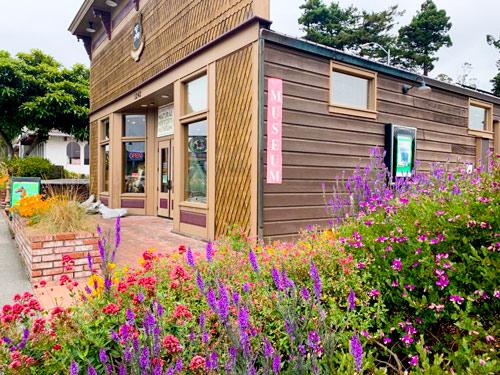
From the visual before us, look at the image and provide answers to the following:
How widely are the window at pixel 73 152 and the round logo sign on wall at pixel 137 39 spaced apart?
23.3 metres

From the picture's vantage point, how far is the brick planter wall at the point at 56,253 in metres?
4.74

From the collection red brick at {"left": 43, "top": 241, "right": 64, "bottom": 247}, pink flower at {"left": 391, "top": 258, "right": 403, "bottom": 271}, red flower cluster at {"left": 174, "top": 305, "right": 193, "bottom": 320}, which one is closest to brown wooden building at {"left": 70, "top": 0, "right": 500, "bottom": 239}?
red brick at {"left": 43, "top": 241, "right": 64, "bottom": 247}

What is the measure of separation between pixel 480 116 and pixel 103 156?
12.7 metres

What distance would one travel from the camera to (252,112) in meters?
6.21

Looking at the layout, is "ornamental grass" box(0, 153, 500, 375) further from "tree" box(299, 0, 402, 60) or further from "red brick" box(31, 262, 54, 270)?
"tree" box(299, 0, 402, 60)

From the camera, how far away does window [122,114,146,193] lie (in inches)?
485

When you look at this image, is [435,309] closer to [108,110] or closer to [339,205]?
[339,205]

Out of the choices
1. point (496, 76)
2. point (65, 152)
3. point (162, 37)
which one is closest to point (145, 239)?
point (162, 37)

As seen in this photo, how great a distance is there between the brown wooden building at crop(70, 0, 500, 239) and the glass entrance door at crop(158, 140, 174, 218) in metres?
0.03

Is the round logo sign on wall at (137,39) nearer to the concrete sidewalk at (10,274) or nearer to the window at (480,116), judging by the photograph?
the concrete sidewalk at (10,274)

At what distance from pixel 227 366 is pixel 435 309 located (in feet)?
3.94

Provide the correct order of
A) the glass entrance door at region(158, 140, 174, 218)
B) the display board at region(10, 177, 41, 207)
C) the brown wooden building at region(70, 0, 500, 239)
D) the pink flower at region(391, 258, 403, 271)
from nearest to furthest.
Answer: the pink flower at region(391, 258, 403, 271)
the brown wooden building at region(70, 0, 500, 239)
the display board at region(10, 177, 41, 207)
the glass entrance door at region(158, 140, 174, 218)

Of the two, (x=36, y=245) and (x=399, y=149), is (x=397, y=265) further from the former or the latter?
(x=399, y=149)

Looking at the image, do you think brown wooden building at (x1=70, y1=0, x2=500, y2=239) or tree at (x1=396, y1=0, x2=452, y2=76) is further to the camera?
tree at (x1=396, y1=0, x2=452, y2=76)
